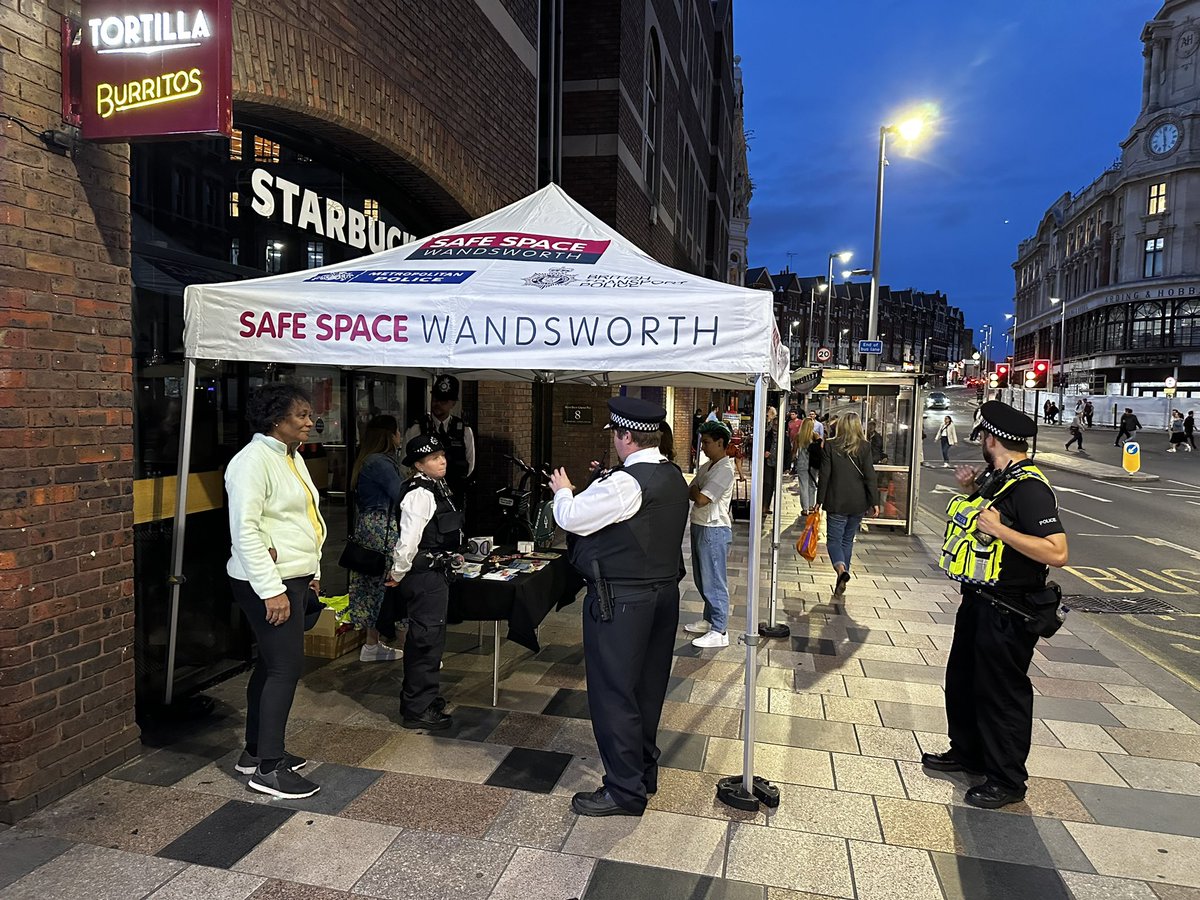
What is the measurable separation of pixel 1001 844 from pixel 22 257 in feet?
17.3

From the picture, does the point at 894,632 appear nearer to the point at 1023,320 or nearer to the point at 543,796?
the point at 543,796

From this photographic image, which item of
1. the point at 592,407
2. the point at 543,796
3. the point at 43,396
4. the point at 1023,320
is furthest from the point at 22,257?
A: the point at 1023,320

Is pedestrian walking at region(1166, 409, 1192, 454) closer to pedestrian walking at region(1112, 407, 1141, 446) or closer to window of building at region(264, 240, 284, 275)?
pedestrian walking at region(1112, 407, 1141, 446)

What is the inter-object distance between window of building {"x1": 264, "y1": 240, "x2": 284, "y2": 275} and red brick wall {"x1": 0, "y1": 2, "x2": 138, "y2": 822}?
1.91 meters

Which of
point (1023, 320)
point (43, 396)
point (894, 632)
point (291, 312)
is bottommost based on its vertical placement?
point (894, 632)

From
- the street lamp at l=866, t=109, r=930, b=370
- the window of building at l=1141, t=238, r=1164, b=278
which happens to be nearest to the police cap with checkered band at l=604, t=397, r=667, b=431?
the street lamp at l=866, t=109, r=930, b=370

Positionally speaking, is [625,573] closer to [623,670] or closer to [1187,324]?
[623,670]

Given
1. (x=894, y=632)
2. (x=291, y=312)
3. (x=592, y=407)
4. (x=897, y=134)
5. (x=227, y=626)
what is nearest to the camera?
(x=291, y=312)

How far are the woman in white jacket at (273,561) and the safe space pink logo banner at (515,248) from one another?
1.59 metres

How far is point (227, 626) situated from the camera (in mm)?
5410

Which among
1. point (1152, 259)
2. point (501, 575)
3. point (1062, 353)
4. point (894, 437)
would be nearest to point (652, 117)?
point (894, 437)

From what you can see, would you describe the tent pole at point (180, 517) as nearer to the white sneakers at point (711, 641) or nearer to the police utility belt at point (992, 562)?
the white sneakers at point (711, 641)

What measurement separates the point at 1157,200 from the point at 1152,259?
465 cm

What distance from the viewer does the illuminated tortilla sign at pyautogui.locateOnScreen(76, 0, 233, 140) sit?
3436 mm
